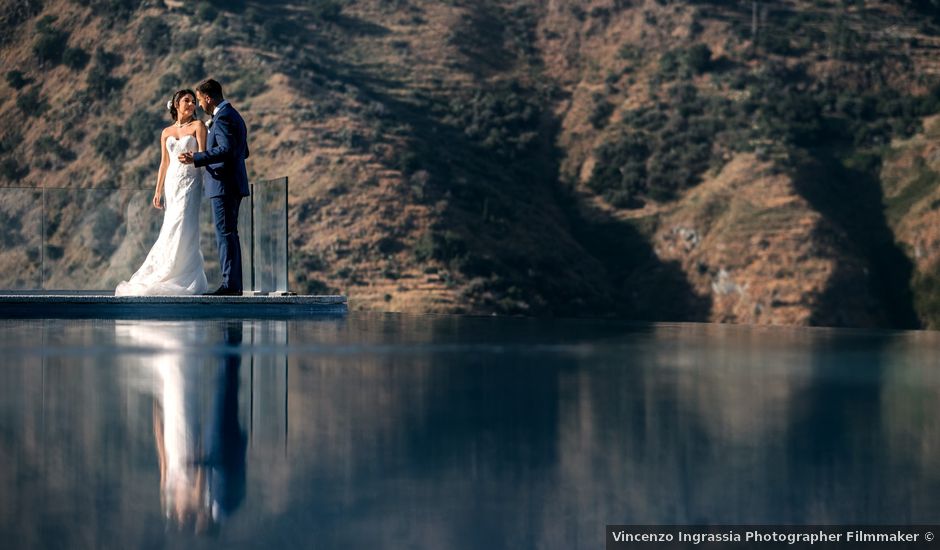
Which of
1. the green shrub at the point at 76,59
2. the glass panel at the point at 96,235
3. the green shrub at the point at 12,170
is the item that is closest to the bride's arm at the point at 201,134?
the glass panel at the point at 96,235

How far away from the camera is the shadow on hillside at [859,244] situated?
3666 centimetres

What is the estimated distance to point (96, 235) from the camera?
19688mm

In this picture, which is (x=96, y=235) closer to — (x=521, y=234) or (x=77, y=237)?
(x=77, y=237)

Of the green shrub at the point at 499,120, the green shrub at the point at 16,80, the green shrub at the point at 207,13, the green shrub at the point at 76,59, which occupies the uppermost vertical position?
the green shrub at the point at 207,13

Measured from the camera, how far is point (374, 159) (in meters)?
40.9

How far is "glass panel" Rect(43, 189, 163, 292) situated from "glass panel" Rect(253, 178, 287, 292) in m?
2.10

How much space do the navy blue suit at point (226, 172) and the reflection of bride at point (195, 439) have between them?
6197mm

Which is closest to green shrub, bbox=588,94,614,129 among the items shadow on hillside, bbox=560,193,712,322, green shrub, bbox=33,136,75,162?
shadow on hillside, bbox=560,193,712,322

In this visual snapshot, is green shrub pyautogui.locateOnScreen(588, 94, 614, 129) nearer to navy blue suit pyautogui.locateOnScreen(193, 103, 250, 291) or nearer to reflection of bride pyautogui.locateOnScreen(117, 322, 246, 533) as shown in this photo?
navy blue suit pyautogui.locateOnScreen(193, 103, 250, 291)

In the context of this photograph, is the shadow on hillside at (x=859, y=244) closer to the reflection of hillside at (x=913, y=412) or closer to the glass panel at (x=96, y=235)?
the glass panel at (x=96, y=235)

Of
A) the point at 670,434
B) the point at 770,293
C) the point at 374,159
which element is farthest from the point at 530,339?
the point at 374,159

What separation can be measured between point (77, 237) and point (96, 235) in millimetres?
316

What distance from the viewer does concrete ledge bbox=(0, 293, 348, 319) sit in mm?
16125

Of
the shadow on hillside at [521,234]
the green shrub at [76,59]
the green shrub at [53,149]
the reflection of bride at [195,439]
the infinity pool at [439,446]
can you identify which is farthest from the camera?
the green shrub at [76,59]
